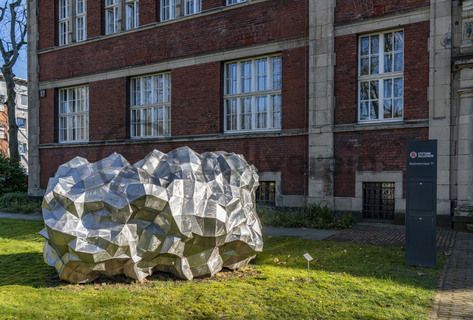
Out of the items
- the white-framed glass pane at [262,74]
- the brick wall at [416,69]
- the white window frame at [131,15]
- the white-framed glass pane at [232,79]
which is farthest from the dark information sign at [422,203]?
the white window frame at [131,15]

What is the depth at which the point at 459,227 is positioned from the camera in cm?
1166

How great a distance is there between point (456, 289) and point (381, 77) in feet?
28.8

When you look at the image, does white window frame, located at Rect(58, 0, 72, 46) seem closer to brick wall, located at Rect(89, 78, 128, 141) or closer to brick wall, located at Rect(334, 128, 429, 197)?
brick wall, located at Rect(89, 78, 128, 141)

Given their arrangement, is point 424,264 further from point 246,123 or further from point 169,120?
point 169,120

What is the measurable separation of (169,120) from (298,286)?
13.3 m

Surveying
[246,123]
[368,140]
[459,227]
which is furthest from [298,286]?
[246,123]

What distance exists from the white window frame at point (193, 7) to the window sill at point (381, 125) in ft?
25.2

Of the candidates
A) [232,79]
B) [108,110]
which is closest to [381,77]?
[232,79]

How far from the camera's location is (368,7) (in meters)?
13.6

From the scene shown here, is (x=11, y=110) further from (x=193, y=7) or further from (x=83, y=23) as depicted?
(x=193, y=7)

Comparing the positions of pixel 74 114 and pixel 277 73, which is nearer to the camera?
pixel 277 73

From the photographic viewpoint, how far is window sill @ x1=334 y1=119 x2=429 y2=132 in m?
12.7

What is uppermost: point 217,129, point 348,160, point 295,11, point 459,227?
point 295,11

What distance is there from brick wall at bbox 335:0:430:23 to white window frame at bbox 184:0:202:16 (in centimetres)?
590
